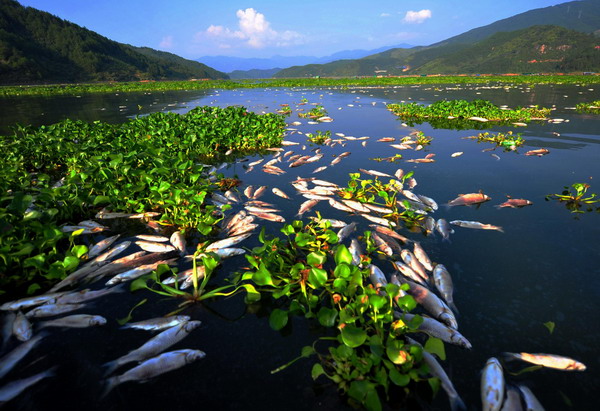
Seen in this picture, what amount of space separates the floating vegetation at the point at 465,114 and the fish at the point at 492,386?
40.0 feet

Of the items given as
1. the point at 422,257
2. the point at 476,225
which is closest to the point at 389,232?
the point at 422,257

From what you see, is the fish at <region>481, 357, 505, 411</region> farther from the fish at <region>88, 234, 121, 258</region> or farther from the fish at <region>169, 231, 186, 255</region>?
the fish at <region>88, 234, 121, 258</region>

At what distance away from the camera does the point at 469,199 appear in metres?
4.99

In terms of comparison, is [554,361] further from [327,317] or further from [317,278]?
[317,278]

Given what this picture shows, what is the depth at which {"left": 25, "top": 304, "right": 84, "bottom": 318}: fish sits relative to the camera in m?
2.72

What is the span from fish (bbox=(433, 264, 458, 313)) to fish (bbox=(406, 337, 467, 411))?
87 cm

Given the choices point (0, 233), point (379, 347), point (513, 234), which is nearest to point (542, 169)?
point (513, 234)

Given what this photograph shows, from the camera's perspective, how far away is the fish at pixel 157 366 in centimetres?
218

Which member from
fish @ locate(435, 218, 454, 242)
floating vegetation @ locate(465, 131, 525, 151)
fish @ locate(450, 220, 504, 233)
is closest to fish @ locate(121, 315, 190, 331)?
fish @ locate(435, 218, 454, 242)

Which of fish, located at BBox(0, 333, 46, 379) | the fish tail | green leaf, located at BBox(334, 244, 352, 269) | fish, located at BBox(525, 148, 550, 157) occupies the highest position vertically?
green leaf, located at BBox(334, 244, 352, 269)

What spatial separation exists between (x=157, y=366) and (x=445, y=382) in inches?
85.9

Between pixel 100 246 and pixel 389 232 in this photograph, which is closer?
pixel 100 246

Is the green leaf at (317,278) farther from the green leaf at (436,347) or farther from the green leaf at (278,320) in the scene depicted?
the green leaf at (436,347)

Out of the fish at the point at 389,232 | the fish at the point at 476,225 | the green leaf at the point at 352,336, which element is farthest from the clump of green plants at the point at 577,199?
the green leaf at the point at 352,336
